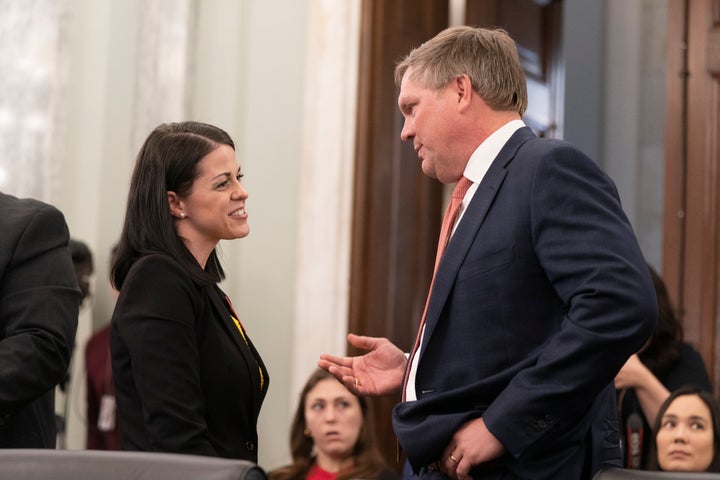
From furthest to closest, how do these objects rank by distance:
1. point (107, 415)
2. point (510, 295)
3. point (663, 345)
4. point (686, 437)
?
point (107, 415), point (663, 345), point (686, 437), point (510, 295)

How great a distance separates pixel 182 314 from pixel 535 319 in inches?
30.8

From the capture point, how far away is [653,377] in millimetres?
4188

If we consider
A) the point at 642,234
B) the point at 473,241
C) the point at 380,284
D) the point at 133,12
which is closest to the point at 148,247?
the point at 473,241

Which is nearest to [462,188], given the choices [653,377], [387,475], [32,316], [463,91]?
[463,91]

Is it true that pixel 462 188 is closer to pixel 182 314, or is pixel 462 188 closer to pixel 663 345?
pixel 182 314

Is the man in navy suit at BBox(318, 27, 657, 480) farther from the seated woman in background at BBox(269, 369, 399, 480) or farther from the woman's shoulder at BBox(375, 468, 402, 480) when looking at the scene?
the seated woman in background at BBox(269, 369, 399, 480)

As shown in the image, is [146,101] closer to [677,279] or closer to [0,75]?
[0,75]

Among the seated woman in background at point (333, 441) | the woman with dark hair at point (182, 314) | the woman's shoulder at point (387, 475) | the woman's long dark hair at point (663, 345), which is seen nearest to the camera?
the woman with dark hair at point (182, 314)

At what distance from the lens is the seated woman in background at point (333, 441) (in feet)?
15.2

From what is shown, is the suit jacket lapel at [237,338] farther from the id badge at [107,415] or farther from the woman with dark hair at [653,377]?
the id badge at [107,415]

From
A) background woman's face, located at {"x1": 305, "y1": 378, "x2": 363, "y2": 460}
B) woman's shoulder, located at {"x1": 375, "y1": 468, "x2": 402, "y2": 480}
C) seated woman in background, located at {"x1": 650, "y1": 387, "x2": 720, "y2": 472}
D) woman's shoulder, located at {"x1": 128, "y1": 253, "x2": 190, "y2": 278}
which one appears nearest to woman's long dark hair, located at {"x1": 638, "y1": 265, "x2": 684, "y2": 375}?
seated woman in background, located at {"x1": 650, "y1": 387, "x2": 720, "y2": 472}

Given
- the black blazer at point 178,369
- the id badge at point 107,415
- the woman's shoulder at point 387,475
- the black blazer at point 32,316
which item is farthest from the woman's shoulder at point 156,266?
the id badge at point 107,415

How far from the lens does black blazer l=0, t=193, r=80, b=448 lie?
9.05 feet

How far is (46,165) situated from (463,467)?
4103mm
